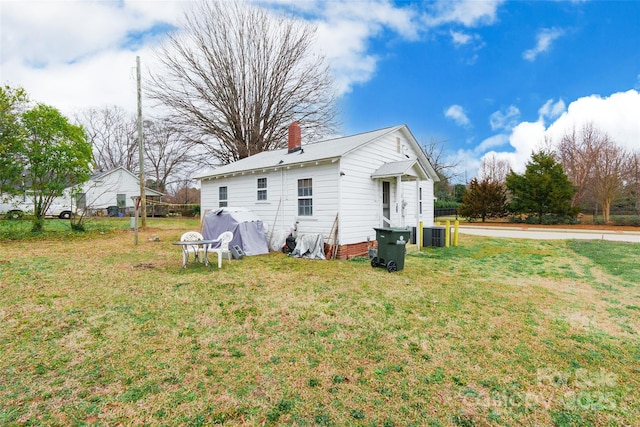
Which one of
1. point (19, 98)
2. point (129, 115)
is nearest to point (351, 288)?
point (19, 98)

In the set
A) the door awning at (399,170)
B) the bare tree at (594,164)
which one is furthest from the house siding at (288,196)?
the bare tree at (594,164)

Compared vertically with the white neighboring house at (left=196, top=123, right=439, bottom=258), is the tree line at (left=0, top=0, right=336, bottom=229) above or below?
above

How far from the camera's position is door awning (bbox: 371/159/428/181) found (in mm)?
9609

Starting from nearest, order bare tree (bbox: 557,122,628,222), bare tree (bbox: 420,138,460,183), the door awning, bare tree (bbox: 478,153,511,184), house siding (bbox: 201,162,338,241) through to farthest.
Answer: house siding (bbox: 201,162,338,241) → the door awning → bare tree (bbox: 557,122,628,222) → bare tree (bbox: 420,138,460,183) → bare tree (bbox: 478,153,511,184)

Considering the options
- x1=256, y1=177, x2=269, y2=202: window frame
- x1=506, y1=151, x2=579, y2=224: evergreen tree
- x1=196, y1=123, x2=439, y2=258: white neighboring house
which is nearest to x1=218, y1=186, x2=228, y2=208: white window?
x1=196, y1=123, x2=439, y2=258: white neighboring house

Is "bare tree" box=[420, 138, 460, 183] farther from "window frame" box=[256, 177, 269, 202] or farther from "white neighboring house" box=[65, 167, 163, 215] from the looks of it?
"white neighboring house" box=[65, 167, 163, 215]

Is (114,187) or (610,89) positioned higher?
(610,89)

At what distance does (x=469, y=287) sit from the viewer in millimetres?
5781

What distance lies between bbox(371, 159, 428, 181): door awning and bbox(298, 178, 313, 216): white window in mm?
2234

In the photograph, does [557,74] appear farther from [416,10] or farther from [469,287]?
[469,287]

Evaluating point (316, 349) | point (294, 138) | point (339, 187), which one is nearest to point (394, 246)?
point (339, 187)

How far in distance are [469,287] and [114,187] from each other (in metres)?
33.7

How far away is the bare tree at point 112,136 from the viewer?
114 feet

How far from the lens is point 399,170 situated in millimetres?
9648
